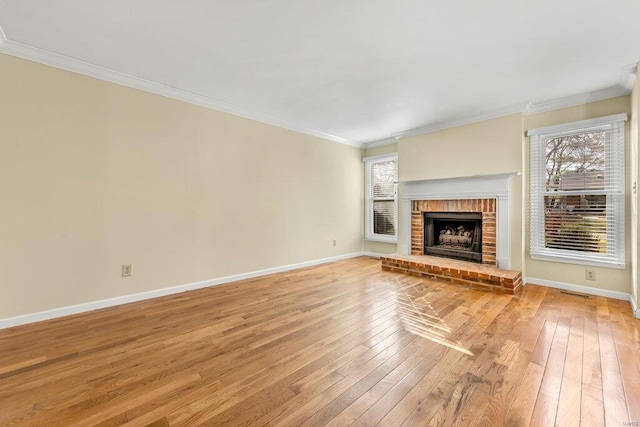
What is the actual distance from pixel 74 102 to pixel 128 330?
7.55 feet

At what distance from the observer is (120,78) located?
2.95 meters

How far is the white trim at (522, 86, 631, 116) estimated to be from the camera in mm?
3195

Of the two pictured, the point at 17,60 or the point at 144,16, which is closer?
the point at 144,16

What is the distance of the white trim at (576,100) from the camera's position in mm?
3195

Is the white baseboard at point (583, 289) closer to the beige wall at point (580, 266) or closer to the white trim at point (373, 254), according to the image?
the beige wall at point (580, 266)

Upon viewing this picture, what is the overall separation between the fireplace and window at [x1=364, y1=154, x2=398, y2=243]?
0.79m

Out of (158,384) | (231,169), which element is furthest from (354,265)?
(158,384)

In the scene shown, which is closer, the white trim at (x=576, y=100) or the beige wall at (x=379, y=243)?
the white trim at (x=576, y=100)

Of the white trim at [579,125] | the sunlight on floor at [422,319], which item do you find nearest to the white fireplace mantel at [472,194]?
the white trim at [579,125]

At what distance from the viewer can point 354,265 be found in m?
5.00

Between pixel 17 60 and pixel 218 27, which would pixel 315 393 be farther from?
pixel 17 60

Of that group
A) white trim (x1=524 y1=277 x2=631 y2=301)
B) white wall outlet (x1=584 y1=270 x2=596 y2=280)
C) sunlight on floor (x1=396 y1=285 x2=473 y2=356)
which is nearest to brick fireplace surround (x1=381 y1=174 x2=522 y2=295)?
white trim (x1=524 y1=277 x2=631 y2=301)

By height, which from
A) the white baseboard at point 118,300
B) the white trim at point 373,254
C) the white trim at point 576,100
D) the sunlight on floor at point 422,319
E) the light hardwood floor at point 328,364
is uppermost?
the white trim at point 576,100

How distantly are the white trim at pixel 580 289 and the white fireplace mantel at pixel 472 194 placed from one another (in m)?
0.38
